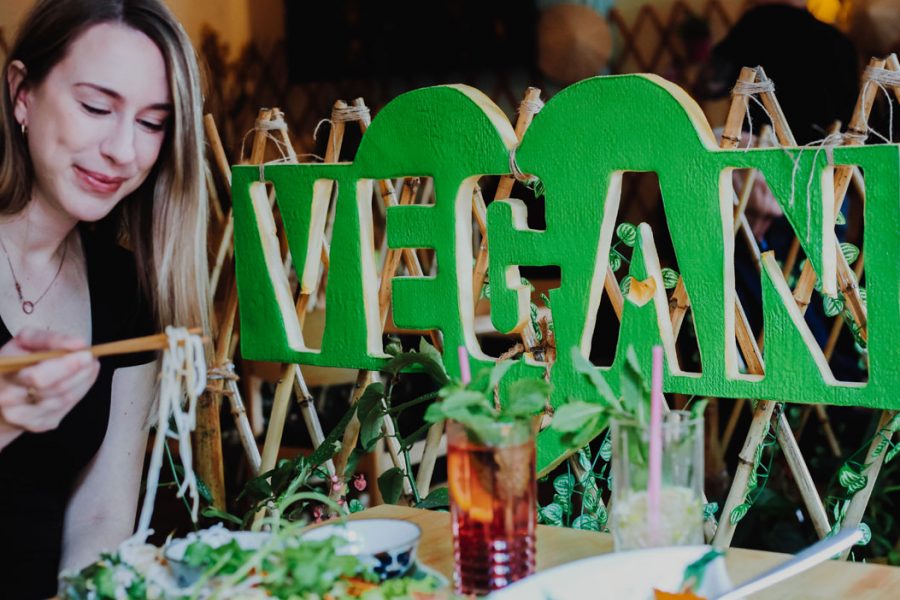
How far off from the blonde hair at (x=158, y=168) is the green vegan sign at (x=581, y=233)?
0.13 m

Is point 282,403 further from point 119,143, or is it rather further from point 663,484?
point 663,484

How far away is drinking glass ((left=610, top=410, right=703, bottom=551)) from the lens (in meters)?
0.76

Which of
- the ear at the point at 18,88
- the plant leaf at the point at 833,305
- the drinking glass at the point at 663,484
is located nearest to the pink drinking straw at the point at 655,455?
the drinking glass at the point at 663,484

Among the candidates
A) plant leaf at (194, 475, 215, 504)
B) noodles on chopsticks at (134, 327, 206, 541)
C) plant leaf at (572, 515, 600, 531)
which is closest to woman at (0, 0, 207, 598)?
plant leaf at (194, 475, 215, 504)

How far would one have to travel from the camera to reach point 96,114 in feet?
3.74

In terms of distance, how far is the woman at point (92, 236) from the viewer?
1.15 metres

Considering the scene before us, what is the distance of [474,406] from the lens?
0.75m

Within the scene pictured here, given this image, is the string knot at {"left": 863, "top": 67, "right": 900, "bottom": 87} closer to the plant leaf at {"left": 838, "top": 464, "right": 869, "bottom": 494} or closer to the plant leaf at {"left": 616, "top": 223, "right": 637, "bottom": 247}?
the plant leaf at {"left": 616, "top": 223, "right": 637, "bottom": 247}

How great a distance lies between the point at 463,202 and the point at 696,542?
545 mm

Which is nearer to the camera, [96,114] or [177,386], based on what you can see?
[177,386]

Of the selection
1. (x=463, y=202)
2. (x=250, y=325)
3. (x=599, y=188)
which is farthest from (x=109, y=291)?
(x=599, y=188)

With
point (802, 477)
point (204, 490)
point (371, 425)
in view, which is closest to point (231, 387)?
point (204, 490)

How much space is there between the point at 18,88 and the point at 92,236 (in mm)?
207

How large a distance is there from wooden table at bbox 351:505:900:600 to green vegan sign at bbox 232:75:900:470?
0.27 metres
